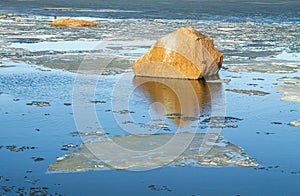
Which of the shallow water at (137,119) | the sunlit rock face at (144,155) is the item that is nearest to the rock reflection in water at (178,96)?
the shallow water at (137,119)

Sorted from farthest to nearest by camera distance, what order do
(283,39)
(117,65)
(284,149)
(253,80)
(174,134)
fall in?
(283,39), (117,65), (253,80), (174,134), (284,149)

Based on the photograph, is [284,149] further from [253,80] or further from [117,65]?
[117,65]

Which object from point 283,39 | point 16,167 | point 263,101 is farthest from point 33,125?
point 283,39

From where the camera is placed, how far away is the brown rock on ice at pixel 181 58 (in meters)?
14.5

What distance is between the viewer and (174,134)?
9.32 meters

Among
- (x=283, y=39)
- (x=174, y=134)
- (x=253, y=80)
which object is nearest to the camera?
(x=174, y=134)

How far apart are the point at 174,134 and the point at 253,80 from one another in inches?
221

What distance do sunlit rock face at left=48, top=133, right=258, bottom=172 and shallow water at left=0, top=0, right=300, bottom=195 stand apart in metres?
0.04

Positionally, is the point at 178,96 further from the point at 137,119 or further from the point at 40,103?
the point at 40,103

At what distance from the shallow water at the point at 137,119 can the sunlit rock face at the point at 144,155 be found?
0.04 m

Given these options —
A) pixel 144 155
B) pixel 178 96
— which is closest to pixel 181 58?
pixel 178 96

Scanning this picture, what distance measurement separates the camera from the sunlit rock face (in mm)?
7840

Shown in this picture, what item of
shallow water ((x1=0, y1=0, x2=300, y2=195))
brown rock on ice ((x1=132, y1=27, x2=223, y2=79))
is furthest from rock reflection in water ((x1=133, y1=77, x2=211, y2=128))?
brown rock on ice ((x1=132, y1=27, x2=223, y2=79))

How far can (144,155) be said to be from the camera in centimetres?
823
